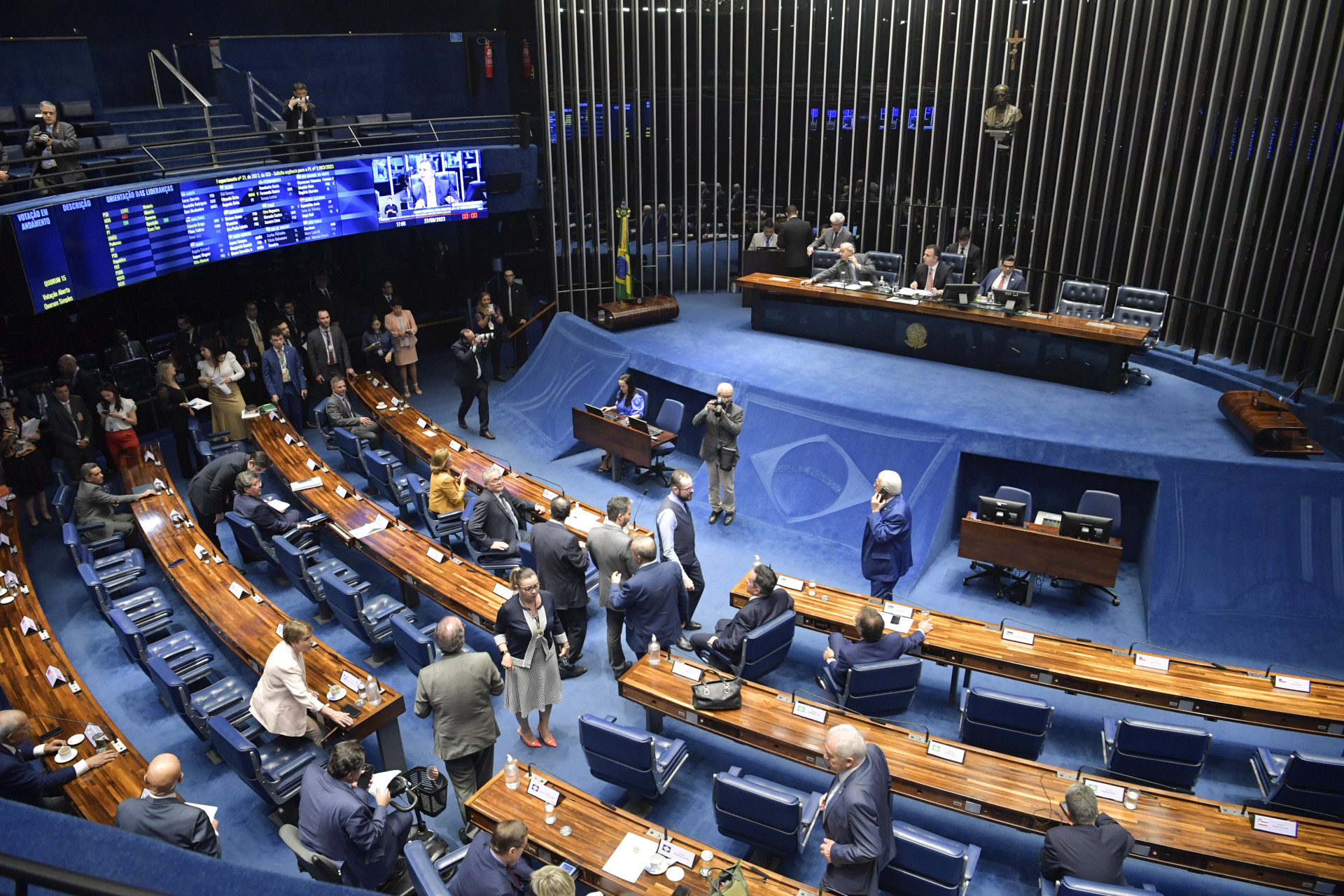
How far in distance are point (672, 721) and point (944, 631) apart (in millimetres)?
2197

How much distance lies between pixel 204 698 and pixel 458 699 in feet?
7.97

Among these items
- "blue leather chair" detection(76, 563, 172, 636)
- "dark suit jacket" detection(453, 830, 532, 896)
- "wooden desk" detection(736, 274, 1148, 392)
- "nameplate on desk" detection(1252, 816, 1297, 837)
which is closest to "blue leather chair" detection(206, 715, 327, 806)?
"dark suit jacket" detection(453, 830, 532, 896)

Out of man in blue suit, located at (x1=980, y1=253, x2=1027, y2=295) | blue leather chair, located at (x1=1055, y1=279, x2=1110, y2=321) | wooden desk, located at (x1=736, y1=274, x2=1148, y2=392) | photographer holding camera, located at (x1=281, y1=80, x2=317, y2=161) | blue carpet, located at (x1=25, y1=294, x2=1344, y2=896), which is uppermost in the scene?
photographer holding camera, located at (x1=281, y1=80, x2=317, y2=161)

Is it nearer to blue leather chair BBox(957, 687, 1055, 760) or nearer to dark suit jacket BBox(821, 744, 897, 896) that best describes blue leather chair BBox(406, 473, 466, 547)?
blue leather chair BBox(957, 687, 1055, 760)

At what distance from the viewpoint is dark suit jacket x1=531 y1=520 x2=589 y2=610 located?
21.9 feet

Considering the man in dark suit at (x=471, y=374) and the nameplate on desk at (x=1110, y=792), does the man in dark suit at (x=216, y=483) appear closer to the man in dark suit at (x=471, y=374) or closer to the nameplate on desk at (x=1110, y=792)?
the man in dark suit at (x=471, y=374)

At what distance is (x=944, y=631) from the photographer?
22.4 ft

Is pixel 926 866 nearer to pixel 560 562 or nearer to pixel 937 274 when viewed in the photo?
pixel 560 562

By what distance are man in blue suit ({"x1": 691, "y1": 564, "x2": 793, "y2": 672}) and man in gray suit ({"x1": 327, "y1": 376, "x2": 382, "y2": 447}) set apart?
6.30 meters

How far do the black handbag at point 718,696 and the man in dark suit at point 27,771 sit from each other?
3653 millimetres

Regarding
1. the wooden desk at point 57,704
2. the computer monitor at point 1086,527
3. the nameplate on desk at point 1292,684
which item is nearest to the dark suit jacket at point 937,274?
the computer monitor at point 1086,527

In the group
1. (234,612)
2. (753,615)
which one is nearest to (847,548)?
(753,615)

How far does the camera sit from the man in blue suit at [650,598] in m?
6.42

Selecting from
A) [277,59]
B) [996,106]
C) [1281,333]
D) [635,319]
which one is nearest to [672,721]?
[635,319]
